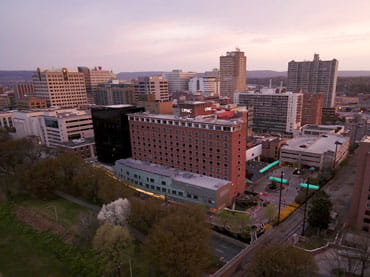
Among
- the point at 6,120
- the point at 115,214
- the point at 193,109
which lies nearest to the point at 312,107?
the point at 193,109

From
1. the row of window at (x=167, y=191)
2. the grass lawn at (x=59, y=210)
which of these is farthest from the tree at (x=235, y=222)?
the grass lawn at (x=59, y=210)

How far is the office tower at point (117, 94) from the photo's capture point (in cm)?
15925

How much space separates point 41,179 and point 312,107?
438 ft

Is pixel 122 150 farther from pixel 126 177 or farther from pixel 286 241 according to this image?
pixel 286 241

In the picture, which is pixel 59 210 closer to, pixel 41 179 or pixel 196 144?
pixel 41 179

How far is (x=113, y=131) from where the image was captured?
77812 mm

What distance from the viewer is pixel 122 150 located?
79.4 m

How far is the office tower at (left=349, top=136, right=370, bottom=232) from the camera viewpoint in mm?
44500

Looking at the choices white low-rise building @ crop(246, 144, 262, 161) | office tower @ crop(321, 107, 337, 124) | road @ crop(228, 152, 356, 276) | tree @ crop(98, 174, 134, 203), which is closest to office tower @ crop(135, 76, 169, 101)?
white low-rise building @ crop(246, 144, 262, 161)

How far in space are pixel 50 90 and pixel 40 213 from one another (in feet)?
364

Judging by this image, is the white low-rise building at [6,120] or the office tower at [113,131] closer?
the office tower at [113,131]

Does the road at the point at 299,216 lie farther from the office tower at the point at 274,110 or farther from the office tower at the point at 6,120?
the office tower at the point at 6,120

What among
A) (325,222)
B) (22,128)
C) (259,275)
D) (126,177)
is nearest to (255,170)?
(325,222)

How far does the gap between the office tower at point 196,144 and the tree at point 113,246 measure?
30936mm
